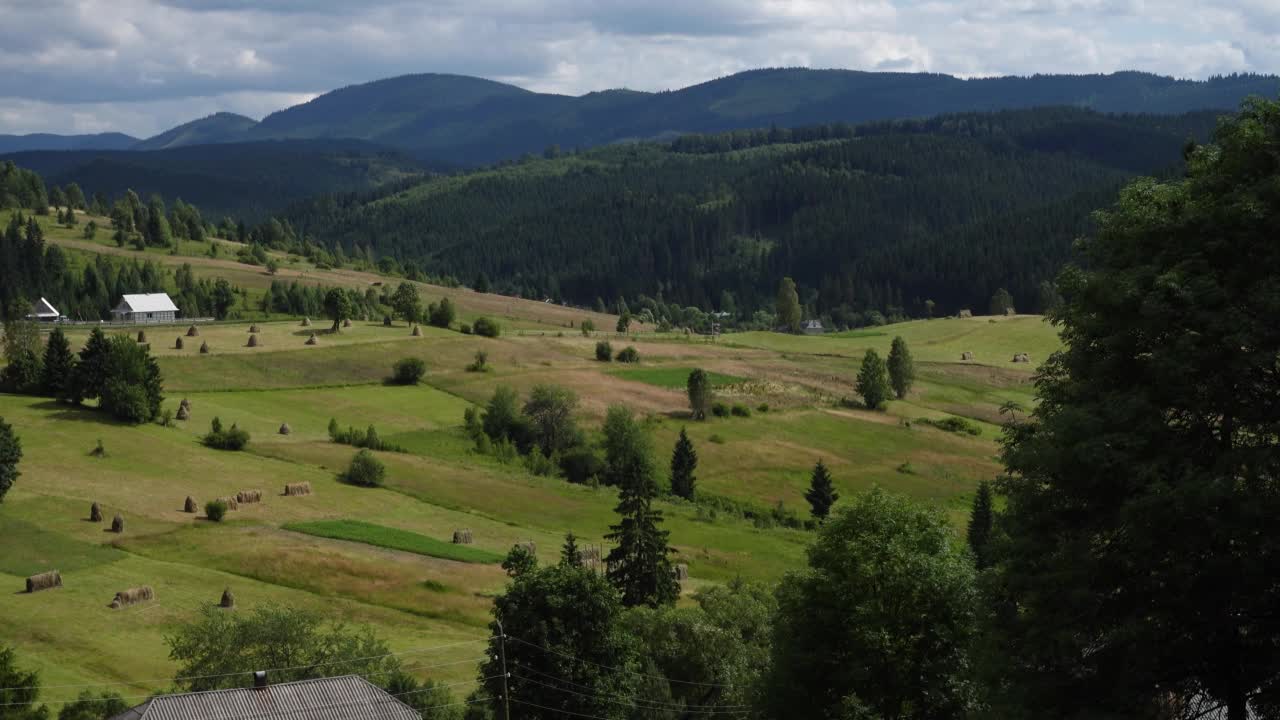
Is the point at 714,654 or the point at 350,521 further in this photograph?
the point at 350,521

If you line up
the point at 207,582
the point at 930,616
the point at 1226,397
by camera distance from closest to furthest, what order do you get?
the point at 1226,397 < the point at 930,616 < the point at 207,582

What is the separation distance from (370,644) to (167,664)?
370 inches

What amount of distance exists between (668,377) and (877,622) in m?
114

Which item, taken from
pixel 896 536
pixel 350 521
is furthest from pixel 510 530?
pixel 896 536

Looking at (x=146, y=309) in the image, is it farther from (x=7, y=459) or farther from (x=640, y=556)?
(x=640, y=556)

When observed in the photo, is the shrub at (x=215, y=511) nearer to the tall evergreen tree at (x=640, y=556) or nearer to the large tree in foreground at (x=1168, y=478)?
the tall evergreen tree at (x=640, y=556)

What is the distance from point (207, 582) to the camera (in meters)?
68.1

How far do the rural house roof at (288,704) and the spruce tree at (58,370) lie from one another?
236 ft

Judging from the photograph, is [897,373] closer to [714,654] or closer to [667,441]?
[667,441]

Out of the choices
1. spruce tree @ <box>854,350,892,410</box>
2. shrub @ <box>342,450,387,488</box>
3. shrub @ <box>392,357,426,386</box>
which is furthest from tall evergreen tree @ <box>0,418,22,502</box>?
spruce tree @ <box>854,350,892,410</box>

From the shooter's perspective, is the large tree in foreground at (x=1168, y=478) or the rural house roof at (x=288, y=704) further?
the rural house roof at (x=288, y=704)

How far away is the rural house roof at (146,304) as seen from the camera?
191 m

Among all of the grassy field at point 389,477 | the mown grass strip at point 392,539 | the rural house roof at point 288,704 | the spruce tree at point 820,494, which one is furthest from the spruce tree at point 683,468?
the rural house roof at point 288,704

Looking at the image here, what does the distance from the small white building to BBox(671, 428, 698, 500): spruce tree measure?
356ft
